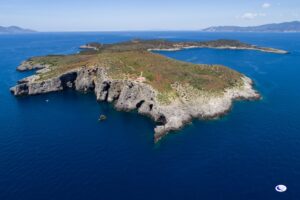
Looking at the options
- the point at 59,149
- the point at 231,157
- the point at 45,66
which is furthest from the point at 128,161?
the point at 45,66

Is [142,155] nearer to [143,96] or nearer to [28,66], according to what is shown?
[143,96]

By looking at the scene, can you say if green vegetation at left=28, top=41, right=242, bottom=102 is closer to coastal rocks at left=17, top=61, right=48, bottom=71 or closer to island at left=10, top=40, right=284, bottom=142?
island at left=10, top=40, right=284, bottom=142

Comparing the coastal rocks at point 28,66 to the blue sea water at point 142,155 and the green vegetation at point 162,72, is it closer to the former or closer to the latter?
the green vegetation at point 162,72
